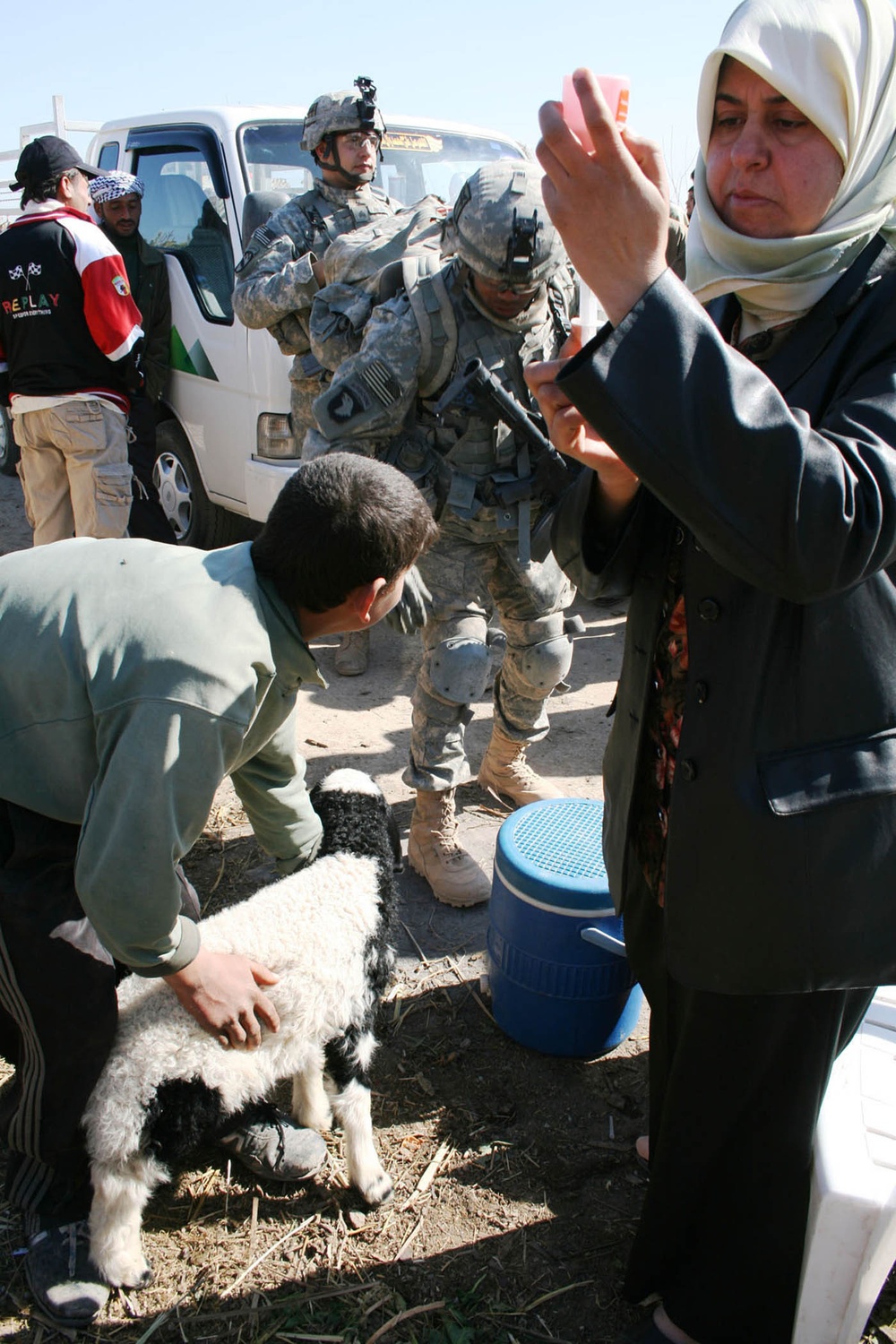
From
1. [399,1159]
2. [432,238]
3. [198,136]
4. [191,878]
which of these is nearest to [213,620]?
[399,1159]

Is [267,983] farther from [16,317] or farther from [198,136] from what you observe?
[198,136]

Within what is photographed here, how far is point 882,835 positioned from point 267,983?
131 centimetres

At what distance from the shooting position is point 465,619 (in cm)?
337

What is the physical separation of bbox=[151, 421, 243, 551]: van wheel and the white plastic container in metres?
5.19

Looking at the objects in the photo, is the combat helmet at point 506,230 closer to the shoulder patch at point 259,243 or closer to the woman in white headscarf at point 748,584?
the woman in white headscarf at point 748,584

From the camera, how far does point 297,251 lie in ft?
15.7

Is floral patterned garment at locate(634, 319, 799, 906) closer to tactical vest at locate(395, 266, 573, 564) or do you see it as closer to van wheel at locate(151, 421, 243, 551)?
tactical vest at locate(395, 266, 573, 564)

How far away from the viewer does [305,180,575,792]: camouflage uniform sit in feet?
10.0

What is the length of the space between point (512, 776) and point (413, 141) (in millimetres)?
4343

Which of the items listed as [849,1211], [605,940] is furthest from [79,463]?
[849,1211]

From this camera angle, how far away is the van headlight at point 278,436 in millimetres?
5227

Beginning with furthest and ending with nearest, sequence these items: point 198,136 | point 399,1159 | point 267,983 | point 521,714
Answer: point 198,136
point 521,714
point 399,1159
point 267,983

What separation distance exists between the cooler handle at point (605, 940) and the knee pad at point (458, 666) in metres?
1.14

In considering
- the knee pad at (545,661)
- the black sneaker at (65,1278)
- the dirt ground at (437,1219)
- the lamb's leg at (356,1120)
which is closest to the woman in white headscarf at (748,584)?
the dirt ground at (437,1219)
